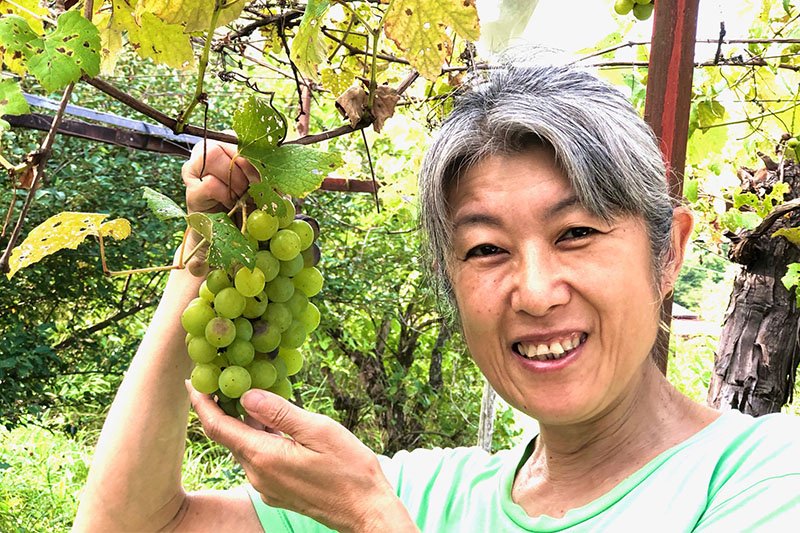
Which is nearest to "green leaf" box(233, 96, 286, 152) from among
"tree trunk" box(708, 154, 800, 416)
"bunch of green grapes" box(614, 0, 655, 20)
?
"bunch of green grapes" box(614, 0, 655, 20)

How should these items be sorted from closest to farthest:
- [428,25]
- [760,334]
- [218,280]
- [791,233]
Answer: [218,280]
[428,25]
[791,233]
[760,334]

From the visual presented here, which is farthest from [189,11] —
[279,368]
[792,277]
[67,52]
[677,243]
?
[792,277]

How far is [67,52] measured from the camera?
997mm

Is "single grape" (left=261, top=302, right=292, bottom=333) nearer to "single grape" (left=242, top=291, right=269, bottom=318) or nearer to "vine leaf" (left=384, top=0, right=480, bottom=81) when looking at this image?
"single grape" (left=242, top=291, right=269, bottom=318)

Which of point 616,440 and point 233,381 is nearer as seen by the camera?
point 233,381

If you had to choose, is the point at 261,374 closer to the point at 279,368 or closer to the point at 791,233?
the point at 279,368

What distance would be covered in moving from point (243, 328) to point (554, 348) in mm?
501

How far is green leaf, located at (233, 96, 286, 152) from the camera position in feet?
3.26

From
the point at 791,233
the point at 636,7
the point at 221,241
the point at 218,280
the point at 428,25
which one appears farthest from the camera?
the point at 791,233

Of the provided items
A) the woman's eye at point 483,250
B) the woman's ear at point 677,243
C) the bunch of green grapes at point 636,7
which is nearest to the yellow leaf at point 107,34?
the woman's eye at point 483,250

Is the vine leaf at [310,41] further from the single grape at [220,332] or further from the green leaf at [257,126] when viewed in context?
the single grape at [220,332]

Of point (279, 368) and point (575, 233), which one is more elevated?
point (575, 233)

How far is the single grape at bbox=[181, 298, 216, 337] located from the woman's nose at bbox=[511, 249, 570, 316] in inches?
18.4

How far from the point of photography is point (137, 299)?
13.8 ft
